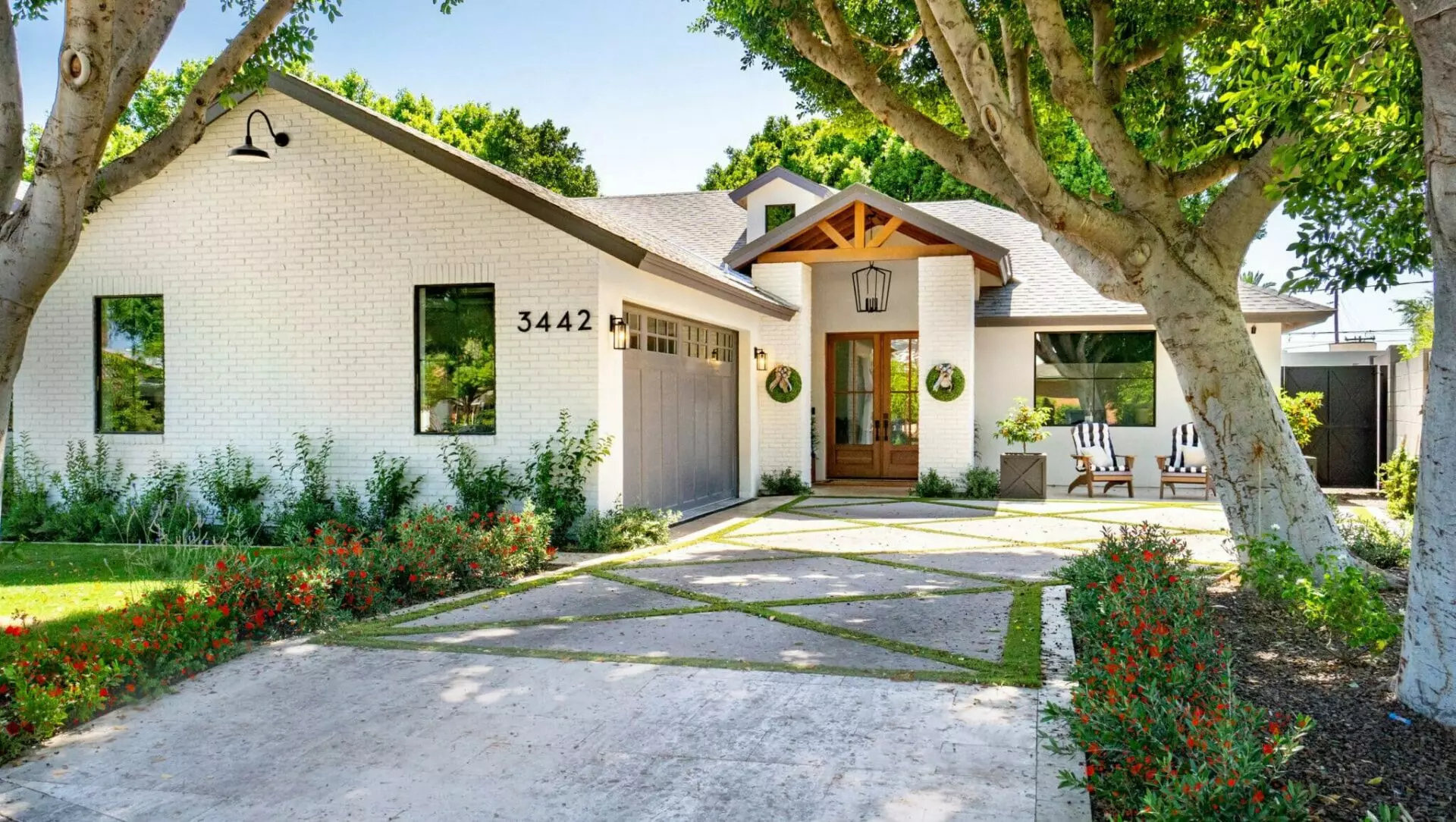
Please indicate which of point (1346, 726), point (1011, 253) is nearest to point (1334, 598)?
point (1346, 726)

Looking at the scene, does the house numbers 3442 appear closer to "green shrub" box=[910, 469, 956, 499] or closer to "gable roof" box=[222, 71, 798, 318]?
"gable roof" box=[222, 71, 798, 318]

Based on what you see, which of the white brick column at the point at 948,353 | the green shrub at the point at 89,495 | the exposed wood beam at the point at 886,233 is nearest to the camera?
the green shrub at the point at 89,495

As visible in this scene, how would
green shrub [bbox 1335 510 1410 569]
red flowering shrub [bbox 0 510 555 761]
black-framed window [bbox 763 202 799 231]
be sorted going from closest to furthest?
red flowering shrub [bbox 0 510 555 761], green shrub [bbox 1335 510 1410 569], black-framed window [bbox 763 202 799 231]

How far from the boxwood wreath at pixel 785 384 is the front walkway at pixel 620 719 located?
Answer: 7610 millimetres

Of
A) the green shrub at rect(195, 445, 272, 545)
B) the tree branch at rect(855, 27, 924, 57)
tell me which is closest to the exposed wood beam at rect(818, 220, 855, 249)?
the tree branch at rect(855, 27, 924, 57)

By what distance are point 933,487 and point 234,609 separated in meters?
10.4

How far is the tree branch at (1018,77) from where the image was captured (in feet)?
25.9

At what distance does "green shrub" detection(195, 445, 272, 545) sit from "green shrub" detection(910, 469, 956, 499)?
8685 millimetres

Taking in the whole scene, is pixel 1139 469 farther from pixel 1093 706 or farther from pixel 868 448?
pixel 1093 706

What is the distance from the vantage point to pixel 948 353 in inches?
570

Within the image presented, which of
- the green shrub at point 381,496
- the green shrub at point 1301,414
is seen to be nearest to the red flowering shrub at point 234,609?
the green shrub at point 381,496

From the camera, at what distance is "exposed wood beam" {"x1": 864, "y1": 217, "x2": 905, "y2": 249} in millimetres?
14024

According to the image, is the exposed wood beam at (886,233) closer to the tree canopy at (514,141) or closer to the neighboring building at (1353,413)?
the neighboring building at (1353,413)

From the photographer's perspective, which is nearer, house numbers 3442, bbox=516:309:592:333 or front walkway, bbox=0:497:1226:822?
front walkway, bbox=0:497:1226:822
